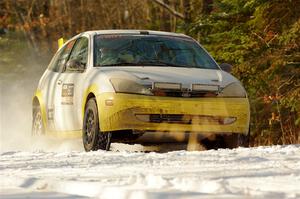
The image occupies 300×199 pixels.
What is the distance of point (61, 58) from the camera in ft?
37.4


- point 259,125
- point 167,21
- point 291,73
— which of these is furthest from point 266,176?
point 167,21

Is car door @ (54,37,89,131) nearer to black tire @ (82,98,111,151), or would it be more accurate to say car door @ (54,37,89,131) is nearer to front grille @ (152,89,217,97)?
black tire @ (82,98,111,151)

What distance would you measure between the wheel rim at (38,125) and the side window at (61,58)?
0.68m

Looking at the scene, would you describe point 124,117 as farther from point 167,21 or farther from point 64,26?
point 64,26

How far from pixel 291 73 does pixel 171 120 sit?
694 cm

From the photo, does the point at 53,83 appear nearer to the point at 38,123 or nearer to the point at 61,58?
the point at 61,58

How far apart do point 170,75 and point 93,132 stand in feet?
3.49

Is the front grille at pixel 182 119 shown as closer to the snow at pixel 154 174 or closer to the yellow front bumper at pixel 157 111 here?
the yellow front bumper at pixel 157 111

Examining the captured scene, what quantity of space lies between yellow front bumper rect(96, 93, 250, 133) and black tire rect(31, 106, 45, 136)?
92.9 inches

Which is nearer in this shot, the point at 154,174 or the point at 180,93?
the point at 154,174

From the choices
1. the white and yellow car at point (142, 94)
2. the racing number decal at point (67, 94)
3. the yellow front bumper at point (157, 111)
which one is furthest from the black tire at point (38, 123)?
the yellow front bumper at point (157, 111)

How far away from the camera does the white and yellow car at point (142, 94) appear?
8984 mm

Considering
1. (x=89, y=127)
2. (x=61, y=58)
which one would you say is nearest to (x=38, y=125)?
(x=61, y=58)

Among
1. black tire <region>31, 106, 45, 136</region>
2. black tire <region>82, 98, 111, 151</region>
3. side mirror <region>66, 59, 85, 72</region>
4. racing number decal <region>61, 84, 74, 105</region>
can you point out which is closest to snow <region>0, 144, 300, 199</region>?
black tire <region>82, 98, 111, 151</region>
